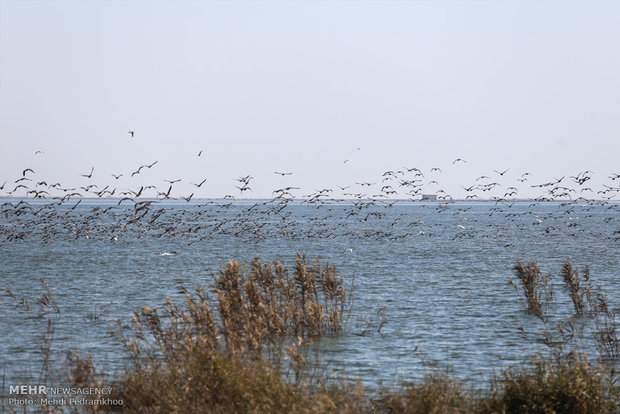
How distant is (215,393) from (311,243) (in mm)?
72665

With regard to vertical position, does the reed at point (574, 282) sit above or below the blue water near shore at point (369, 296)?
above

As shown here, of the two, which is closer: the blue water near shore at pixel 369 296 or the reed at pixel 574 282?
the blue water near shore at pixel 369 296

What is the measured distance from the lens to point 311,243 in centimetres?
8356

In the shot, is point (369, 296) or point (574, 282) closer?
point (574, 282)

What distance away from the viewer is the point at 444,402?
409 inches

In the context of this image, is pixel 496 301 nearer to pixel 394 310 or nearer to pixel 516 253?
pixel 394 310

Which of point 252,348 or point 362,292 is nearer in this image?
point 252,348

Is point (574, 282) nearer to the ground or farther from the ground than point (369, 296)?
farther from the ground

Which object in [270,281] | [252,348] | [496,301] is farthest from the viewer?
[496,301]

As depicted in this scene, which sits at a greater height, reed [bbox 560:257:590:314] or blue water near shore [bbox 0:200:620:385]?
reed [bbox 560:257:590:314]

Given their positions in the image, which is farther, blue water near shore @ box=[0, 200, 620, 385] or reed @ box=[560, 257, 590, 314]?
reed @ box=[560, 257, 590, 314]

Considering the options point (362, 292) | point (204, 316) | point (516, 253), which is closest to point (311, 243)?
point (516, 253)

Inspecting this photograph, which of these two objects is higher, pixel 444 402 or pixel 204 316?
pixel 204 316

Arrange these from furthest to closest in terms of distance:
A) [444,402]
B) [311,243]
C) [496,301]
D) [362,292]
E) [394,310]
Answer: [311,243] → [362,292] → [496,301] → [394,310] → [444,402]
